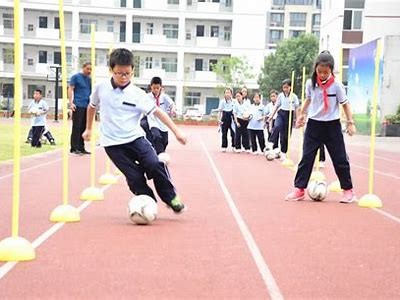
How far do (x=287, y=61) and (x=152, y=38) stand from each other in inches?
513

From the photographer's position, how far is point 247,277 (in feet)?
15.4

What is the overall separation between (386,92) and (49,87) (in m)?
33.7

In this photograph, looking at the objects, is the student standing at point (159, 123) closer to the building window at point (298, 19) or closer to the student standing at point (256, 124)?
the student standing at point (256, 124)

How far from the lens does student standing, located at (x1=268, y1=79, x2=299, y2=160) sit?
50.4ft

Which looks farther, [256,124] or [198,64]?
[198,64]

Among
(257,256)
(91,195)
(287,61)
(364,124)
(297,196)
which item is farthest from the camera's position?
(287,61)

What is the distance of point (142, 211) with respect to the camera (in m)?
6.55

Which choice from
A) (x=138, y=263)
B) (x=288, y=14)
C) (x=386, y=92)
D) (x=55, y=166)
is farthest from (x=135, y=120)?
(x=288, y=14)

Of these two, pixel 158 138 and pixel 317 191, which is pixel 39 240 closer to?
pixel 317 191

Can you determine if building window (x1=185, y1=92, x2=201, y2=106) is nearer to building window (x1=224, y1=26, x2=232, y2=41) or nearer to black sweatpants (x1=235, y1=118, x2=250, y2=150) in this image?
building window (x1=224, y1=26, x2=232, y2=41)

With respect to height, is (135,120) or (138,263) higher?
(135,120)

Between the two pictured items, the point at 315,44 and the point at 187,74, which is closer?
the point at 187,74

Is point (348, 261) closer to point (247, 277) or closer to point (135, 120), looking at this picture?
point (247, 277)

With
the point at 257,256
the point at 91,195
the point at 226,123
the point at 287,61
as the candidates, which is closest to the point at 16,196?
the point at 257,256
